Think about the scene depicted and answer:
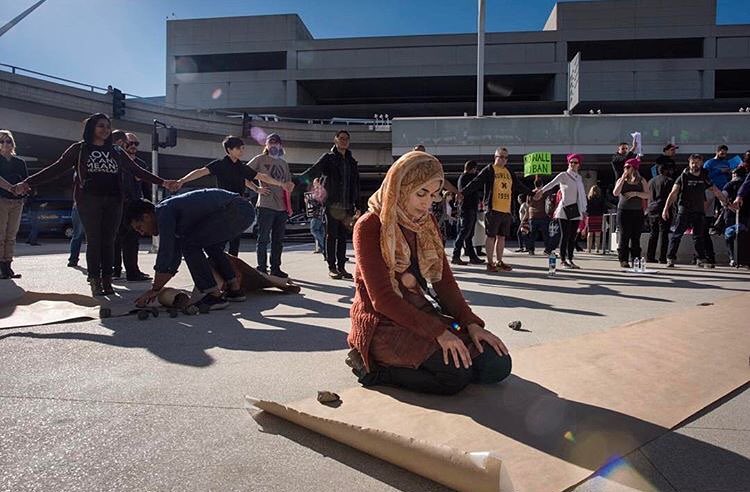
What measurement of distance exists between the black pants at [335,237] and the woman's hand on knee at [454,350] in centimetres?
451

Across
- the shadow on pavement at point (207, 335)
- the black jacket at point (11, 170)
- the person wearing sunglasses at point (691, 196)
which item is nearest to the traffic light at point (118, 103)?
the black jacket at point (11, 170)

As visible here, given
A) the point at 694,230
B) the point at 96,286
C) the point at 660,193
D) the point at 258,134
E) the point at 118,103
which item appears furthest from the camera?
the point at 258,134

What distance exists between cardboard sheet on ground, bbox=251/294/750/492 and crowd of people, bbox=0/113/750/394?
8.5 inches

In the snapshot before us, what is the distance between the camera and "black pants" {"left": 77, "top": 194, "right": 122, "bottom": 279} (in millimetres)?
5129

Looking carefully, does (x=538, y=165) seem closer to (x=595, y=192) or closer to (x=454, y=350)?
(x=595, y=192)

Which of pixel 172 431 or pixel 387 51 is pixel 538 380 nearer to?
pixel 172 431

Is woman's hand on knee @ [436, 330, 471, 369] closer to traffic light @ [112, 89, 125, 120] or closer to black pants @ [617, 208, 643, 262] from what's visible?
black pants @ [617, 208, 643, 262]

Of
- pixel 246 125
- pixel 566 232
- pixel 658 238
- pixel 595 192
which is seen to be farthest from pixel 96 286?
pixel 246 125

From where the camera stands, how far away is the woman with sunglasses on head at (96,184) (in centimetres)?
509

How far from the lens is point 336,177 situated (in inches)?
266

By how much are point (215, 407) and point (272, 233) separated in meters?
4.54

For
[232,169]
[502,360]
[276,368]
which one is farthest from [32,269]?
[502,360]

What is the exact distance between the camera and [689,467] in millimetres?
1855

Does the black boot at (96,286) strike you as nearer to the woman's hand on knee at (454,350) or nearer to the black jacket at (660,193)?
the woman's hand on knee at (454,350)
